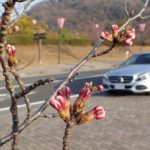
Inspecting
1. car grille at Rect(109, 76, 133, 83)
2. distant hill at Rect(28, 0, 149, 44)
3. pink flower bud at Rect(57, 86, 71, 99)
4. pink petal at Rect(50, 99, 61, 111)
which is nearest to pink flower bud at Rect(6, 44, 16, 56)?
pink flower bud at Rect(57, 86, 71, 99)

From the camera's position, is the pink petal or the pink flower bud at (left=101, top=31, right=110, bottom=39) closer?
the pink petal

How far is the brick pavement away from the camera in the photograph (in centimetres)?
825

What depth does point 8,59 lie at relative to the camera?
2.81m

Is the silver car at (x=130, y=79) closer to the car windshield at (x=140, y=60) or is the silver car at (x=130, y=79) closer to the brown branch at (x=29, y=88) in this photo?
the car windshield at (x=140, y=60)

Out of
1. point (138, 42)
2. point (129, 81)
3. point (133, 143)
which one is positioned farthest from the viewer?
point (138, 42)

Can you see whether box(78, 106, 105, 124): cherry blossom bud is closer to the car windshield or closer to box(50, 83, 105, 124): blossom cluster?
box(50, 83, 105, 124): blossom cluster

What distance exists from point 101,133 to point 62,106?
6.88 meters

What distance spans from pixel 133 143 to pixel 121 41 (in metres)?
5.91

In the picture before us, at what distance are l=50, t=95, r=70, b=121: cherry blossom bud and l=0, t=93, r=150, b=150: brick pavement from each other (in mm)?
4969

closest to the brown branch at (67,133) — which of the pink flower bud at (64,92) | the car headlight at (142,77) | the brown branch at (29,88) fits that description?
the pink flower bud at (64,92)

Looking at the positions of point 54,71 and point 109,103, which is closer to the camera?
point 109,103

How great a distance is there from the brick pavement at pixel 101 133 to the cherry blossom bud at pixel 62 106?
4969mm

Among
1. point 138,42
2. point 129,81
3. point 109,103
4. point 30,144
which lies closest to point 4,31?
point 30,144

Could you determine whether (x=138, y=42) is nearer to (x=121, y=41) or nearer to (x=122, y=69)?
(x=122, y=69)
